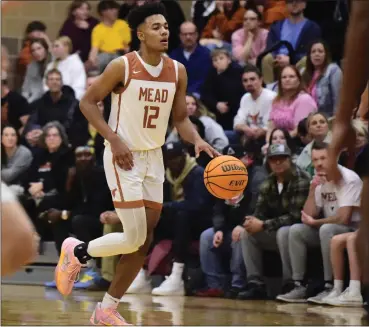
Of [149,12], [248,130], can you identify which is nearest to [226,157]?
[149,12]

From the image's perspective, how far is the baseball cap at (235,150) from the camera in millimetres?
9844

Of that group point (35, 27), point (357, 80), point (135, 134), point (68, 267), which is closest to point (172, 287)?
point (68, 267)

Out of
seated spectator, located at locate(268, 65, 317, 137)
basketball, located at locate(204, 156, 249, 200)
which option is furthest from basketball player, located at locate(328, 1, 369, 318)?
seated spectator, located at locate(268, 65, 317, 137)

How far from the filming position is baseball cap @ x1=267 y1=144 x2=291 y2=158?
A: 914 centimetres

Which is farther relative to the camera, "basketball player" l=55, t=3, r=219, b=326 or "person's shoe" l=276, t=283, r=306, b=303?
"person's shoe" l=276, t=283, r=306, b=303

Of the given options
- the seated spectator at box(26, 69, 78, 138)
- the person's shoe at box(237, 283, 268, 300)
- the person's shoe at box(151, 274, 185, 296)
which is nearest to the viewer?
the person's shoe at box(237, 283, 268, 300)

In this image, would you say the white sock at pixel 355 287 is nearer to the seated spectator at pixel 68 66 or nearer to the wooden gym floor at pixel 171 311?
the wooden gym floor at pixel 171 311

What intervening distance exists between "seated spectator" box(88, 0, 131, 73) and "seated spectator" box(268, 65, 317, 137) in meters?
4.08

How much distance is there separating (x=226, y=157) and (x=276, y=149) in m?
2.56

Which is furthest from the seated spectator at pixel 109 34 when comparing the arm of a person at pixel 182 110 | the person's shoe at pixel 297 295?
the arm of a person at pixel 182 110

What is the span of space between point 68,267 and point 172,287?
9.98 feet

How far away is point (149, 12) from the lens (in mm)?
6645

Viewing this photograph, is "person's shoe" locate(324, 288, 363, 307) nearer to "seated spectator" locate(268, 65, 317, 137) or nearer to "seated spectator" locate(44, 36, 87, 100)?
"seated spectator" locate(268, 65, 317, 137)

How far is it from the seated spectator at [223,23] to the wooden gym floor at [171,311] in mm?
4556
